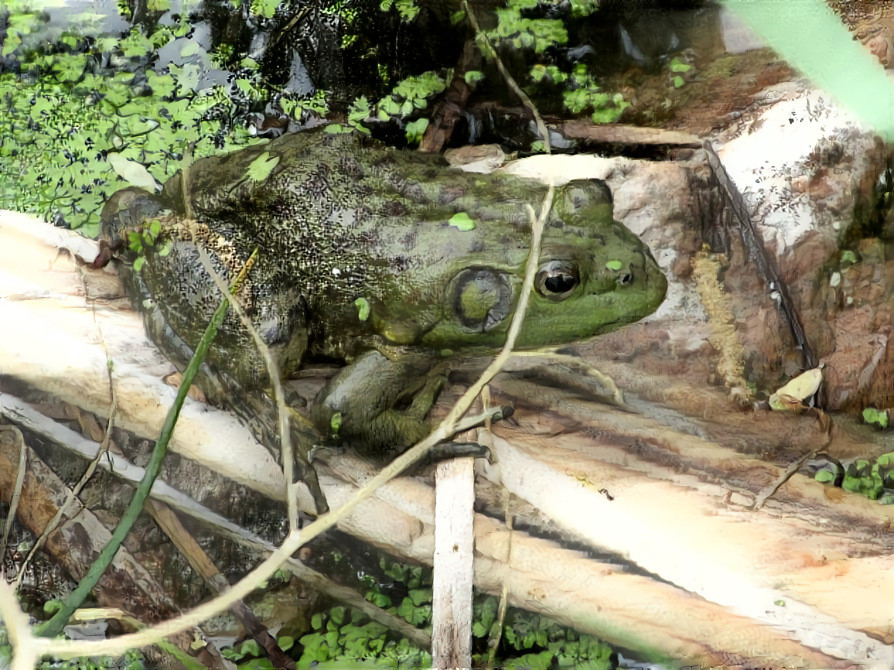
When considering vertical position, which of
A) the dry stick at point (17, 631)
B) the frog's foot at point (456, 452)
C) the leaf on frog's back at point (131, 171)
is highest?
the leaf on frog's back at point (131, 171)

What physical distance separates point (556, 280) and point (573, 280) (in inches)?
2.0

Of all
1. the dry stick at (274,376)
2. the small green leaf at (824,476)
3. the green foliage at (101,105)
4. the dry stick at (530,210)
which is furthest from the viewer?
the green foliage at (101,105)

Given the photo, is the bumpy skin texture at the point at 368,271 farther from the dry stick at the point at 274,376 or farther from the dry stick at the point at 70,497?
the dry stick at the point at 70,497

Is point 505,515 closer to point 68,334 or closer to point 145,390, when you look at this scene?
point 145,390

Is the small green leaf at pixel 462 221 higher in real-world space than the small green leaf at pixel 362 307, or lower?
higher

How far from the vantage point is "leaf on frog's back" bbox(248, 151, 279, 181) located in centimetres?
209

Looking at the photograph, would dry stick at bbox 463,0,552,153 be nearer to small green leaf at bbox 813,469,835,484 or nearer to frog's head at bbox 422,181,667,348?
frog's head at bbox 422,181,667,348

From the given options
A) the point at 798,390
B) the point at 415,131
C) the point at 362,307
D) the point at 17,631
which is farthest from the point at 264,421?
the point at 798,390

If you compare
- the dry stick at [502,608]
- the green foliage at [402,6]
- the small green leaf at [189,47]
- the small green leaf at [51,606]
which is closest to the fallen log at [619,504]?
the dry stick at [502,608]

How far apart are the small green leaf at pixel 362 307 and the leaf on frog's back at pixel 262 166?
1.66ft

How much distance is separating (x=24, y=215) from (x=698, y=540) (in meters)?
2.66

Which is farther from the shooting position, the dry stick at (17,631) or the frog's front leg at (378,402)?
the frog's front leg at (378,402)

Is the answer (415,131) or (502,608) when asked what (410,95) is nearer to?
(415,131)

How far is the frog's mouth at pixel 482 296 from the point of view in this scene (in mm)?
2011
